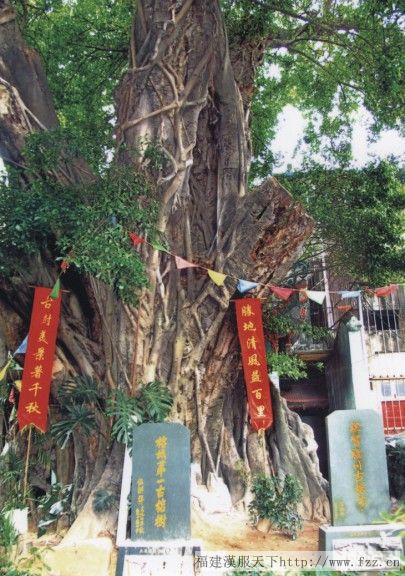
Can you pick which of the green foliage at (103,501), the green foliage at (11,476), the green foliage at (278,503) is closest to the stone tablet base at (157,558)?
the green foliage at (103,501)

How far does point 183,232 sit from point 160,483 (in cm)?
304

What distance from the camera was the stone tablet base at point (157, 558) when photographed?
3604mm

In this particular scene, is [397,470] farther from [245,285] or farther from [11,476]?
[11,476]

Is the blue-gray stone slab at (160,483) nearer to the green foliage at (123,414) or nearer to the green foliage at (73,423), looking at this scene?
Result: the green foliage at (123,414)

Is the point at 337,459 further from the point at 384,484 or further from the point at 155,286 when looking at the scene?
the point at 155,286

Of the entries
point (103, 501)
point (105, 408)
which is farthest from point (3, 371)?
point (103, 501)

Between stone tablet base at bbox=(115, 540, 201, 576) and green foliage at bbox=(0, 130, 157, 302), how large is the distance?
2.28 metres

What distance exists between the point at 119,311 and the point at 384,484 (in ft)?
10.1

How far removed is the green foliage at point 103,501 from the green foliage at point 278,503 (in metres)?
2.15

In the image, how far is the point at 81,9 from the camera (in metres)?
9.20

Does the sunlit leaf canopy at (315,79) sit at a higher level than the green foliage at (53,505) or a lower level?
higher

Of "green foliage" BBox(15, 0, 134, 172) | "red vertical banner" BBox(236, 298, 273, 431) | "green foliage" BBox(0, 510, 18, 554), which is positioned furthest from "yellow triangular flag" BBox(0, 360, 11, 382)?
"green foliage" BBox(15, 0, 134, 172)

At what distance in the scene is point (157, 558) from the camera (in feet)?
12.1

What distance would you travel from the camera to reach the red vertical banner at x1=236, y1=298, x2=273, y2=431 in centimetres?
646
